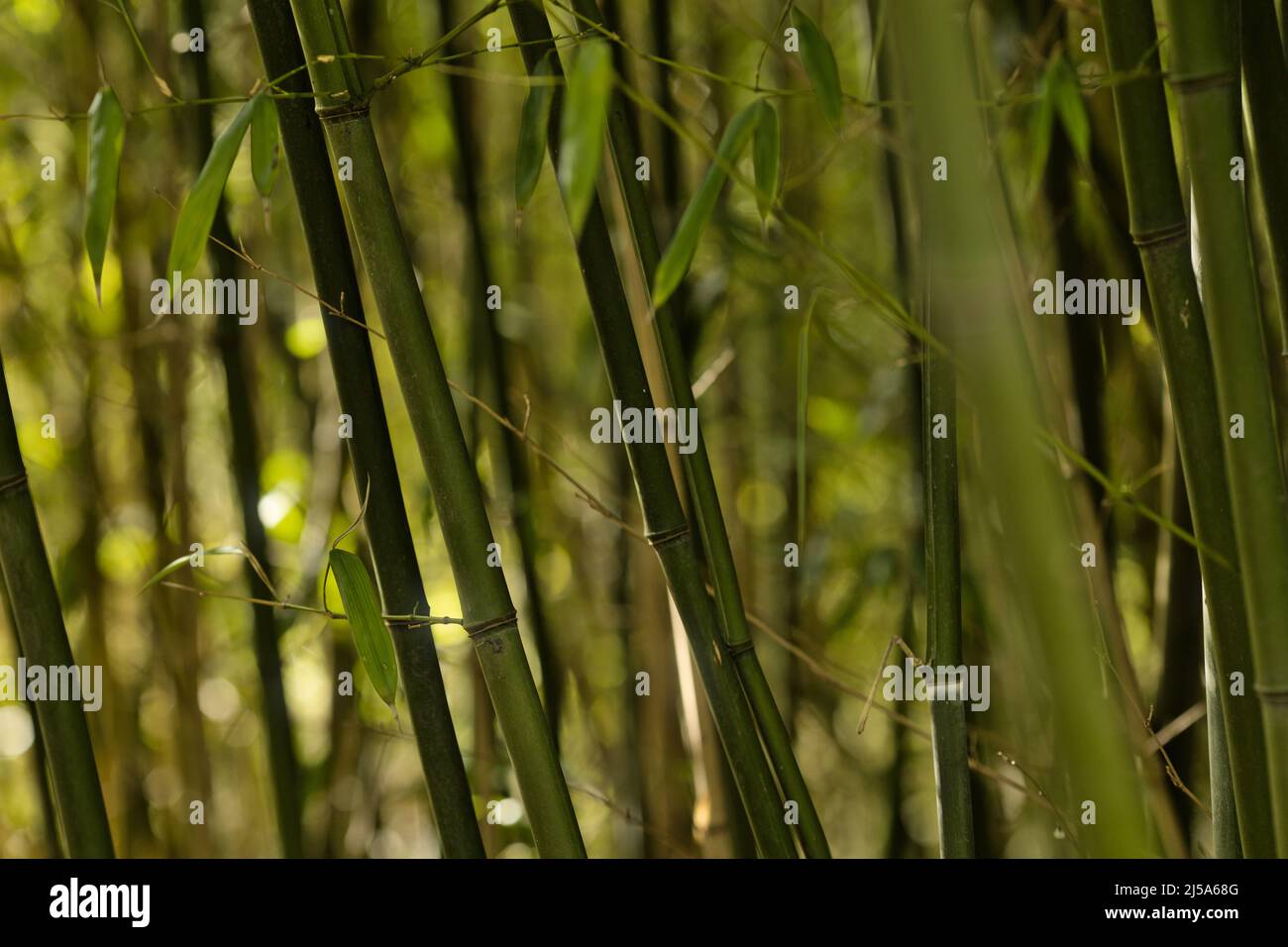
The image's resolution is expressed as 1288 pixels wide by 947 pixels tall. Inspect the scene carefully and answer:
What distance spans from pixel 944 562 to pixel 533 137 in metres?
0.28

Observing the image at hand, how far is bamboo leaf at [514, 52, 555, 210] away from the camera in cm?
45

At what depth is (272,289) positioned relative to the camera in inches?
50.6

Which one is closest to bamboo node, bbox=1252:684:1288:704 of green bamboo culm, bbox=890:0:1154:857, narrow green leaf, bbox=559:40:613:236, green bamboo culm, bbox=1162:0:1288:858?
green bamboo culm, bbox=1162:0:1288:858

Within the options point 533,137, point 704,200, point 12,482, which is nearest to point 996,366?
point 704,200

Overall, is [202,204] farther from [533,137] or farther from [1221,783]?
[1221,783]

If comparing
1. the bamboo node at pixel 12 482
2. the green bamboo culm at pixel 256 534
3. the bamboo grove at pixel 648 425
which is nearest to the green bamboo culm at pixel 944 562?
the bamboo grove at pixel 648 425

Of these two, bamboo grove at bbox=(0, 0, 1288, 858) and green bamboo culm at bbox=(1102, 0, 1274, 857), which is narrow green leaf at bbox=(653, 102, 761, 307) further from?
green bamboo culm at bbox=(1102, 0, 1274, 857)

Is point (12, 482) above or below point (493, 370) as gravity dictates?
below

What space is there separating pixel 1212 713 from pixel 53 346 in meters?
1.35

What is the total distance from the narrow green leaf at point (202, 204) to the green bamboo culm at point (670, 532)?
18cm

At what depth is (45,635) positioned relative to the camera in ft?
1.79
